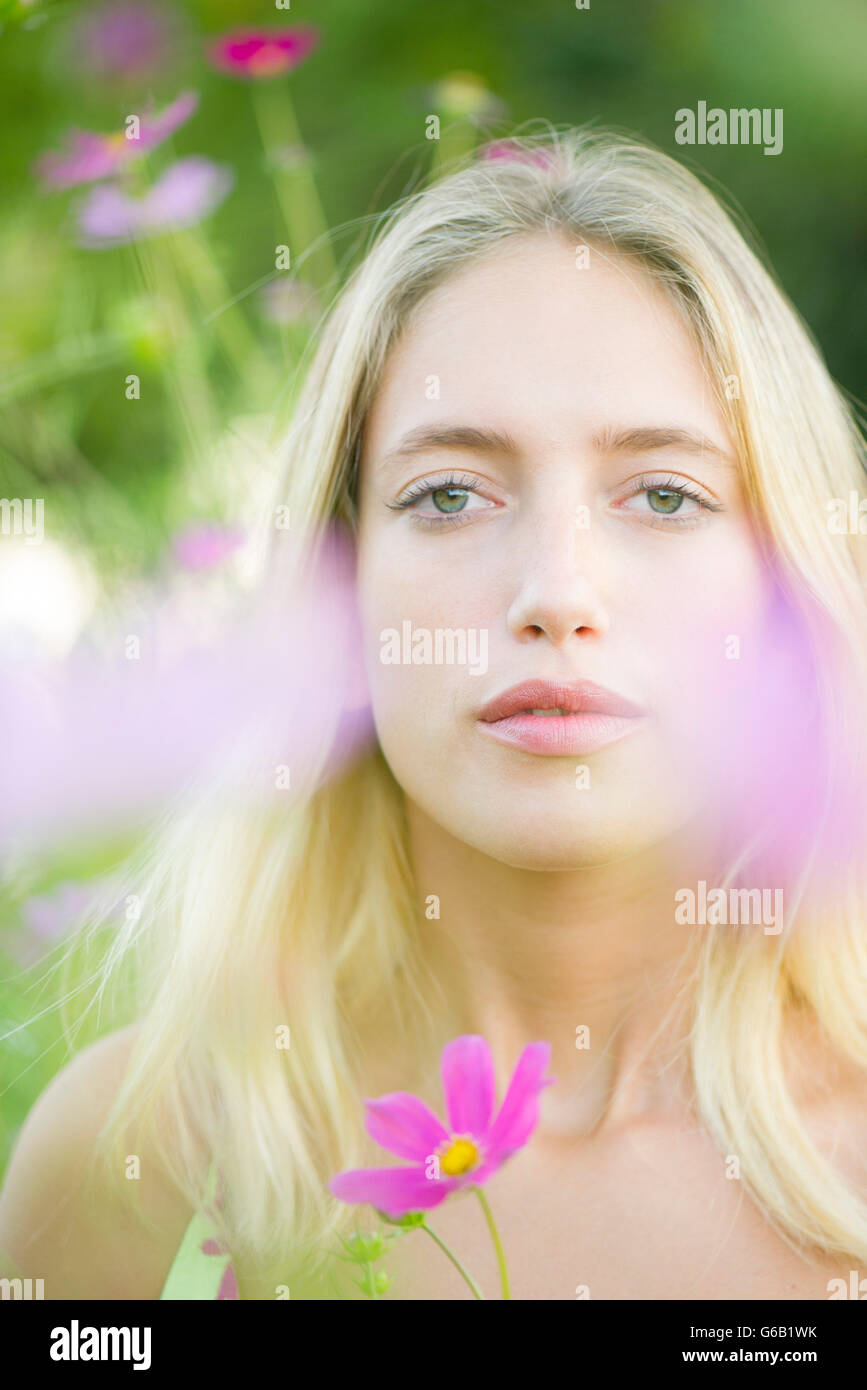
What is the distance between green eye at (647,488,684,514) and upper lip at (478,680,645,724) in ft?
0.36

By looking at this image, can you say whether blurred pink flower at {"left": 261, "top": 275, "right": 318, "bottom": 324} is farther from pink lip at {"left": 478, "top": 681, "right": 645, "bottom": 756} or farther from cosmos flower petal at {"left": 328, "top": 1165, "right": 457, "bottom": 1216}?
cosmos flower petal at {"left": 328, "top": 1165, "right": 457, "bottom": 1216}

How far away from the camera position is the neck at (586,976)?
0.78 m

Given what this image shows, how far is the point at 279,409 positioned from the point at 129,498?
7.2 inches

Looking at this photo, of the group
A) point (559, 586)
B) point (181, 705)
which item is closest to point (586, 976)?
point (559, 586)

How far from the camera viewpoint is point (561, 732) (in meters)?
0.70

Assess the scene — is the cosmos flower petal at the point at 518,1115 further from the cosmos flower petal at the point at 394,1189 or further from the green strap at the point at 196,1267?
the green strap at the point at 196,1267

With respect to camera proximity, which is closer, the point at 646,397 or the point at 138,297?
the point at 646,397

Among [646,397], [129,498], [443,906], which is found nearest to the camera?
[646,397]

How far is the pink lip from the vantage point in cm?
70

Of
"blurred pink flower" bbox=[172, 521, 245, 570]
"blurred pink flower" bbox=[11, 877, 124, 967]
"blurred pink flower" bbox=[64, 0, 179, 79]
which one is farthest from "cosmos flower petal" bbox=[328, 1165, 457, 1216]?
"blurred pink flower" bbox=[64, 0, 179, 79]

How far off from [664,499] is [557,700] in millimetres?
133
